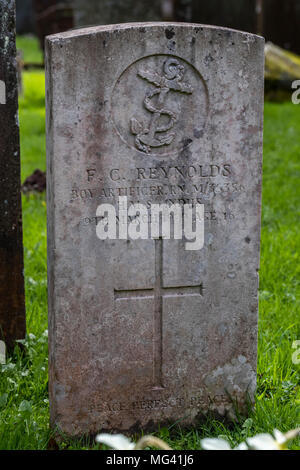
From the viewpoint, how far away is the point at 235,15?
50.9 feet

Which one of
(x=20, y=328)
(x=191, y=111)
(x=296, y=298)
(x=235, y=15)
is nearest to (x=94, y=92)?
(x=191, y=111)

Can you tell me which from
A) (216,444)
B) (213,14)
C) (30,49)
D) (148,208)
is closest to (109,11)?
(213,14)

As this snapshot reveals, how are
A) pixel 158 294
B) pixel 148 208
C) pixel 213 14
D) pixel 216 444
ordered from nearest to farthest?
pixel 216 444, pixel 148 208, pixel 158 294, pixel 213 14

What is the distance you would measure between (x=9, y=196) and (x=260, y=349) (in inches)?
66.9

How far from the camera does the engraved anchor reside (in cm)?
302

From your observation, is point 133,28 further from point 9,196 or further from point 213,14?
point 213,14

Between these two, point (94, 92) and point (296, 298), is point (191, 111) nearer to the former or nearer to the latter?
point (94, 92)

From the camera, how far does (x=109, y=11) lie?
15.6m

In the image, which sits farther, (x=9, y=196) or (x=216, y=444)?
(x=9, y=196)

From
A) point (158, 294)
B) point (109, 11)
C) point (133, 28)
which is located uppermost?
point (109, 11)

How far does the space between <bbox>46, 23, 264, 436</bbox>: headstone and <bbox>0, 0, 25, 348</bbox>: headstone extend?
2.38 ft

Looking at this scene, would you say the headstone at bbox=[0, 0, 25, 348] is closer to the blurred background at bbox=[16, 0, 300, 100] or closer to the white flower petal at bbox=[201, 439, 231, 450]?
the white flower petal at bbox=[201, 439, 231, 450]

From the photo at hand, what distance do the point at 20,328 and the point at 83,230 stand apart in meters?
1.15
